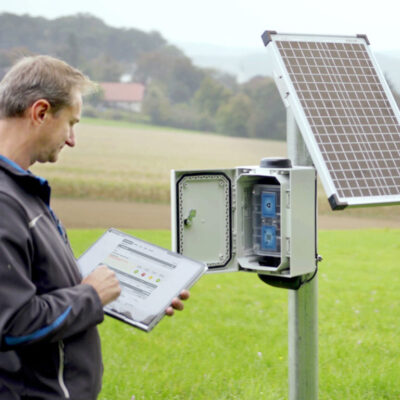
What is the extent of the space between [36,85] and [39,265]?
1.88 feet

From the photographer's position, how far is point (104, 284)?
238cm

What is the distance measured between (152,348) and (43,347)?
433 centimetres

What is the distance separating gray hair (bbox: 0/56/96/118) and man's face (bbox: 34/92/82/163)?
25 mm

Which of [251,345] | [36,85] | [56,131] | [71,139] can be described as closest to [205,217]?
[71,139]

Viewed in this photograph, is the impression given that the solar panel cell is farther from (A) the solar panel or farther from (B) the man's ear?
(B) the man's ear

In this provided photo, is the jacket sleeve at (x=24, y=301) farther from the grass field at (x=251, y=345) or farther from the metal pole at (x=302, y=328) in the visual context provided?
the grass field at (x=251, y=345)

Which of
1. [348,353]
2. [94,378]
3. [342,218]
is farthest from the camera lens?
[342,218]

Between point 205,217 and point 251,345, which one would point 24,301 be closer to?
point 205,217

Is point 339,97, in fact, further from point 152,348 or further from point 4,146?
point 152,348

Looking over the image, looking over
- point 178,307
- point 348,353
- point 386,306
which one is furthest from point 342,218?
point 178,307

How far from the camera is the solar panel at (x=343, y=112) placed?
3.50 meters

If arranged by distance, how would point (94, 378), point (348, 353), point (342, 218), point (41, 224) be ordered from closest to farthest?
point (41, 224), point (94, 378), point (348, 353), point (342, 218)

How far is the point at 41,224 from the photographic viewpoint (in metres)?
2.27

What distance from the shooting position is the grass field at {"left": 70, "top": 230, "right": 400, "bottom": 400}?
5.38 meters
